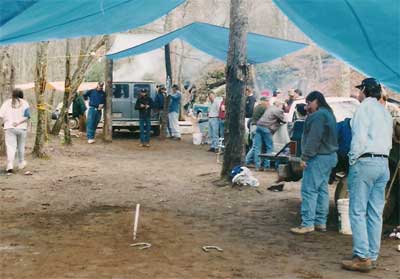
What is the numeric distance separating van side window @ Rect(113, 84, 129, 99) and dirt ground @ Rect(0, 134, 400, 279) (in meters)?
8.39

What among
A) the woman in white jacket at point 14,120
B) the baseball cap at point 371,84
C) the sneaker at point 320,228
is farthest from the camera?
the woman in white jacket at point 14,120

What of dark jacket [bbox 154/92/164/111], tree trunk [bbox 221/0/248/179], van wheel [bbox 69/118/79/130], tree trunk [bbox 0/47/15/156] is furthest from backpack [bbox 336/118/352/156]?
van wheel [bbox 69/118/79/130]

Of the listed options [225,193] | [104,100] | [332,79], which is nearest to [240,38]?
[225,193]

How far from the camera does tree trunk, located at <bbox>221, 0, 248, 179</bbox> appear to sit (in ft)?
37.0

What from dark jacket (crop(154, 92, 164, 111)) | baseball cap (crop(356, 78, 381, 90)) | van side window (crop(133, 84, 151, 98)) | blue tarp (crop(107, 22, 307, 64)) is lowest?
dark jacket (crop(154, 92, 164, 111))

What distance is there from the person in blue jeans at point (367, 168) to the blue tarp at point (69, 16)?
3.65 m

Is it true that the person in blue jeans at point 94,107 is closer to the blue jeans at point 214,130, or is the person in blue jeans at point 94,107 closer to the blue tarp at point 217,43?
the blue tarp at point 217,43

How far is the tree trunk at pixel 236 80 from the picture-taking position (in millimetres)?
11289

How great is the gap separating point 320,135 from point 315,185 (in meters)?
0.69

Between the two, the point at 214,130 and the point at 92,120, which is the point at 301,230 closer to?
the point at 214,130

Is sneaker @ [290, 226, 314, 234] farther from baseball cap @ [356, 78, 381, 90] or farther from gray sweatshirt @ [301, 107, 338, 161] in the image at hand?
baseball cap @ [356, 78, 381, 90]

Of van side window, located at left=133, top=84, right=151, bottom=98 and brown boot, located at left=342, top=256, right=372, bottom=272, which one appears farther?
van side window, located at left=133, top=84, right=151, bottom=98

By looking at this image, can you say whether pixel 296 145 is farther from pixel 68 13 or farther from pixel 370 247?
pixel 68 13

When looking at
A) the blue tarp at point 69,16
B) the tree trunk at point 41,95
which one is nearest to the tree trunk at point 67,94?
the tree trunk at point 41,95
